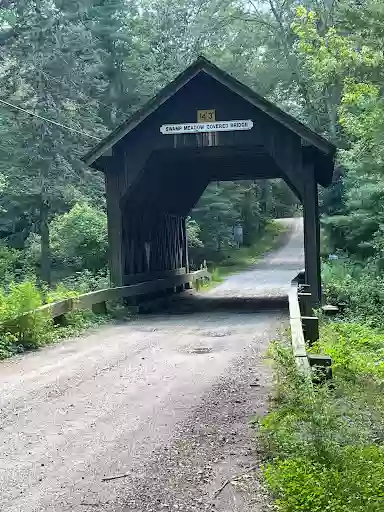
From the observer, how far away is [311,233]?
1474cm

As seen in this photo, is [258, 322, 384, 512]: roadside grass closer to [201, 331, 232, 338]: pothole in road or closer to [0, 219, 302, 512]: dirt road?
[0, 219, 302, 512]: dirt road

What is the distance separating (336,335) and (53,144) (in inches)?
766

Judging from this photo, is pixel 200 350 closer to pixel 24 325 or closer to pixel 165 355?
pixel 165 355

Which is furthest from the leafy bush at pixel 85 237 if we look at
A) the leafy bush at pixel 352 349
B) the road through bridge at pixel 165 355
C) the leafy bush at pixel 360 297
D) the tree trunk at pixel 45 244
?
the leafy bush at pixel 352 349

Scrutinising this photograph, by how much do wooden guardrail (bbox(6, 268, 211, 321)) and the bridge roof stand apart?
298cm

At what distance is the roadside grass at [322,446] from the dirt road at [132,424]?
19 centimetres

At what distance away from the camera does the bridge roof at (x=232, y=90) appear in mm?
13828

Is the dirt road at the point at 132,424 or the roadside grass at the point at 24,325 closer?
the dirt road at the point at 132,424

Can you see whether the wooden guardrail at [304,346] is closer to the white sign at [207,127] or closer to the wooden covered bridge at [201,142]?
the wooden covered bridge at [201,142]

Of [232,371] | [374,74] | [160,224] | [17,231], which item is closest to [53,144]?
[17,231]

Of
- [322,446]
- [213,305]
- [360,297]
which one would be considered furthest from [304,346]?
[213,305]

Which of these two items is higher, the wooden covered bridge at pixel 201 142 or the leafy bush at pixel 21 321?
the wooden covered bridge at pixel 201 142

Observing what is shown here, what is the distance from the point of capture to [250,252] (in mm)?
48125

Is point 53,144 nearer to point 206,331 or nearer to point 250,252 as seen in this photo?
point 206,331
